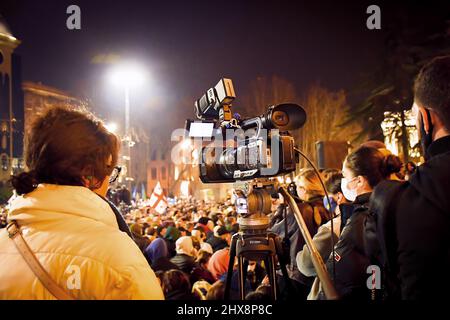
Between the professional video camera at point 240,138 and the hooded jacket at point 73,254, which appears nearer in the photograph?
the hooded jacket at point 73,254

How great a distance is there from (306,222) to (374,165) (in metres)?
1.27

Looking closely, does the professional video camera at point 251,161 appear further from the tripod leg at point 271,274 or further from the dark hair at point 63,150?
the dark hair at point 63,150

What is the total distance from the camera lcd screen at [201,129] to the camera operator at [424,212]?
148 cm

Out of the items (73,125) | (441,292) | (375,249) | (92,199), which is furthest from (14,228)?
(441,292)

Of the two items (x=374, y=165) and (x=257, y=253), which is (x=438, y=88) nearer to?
(x=374, y=165)

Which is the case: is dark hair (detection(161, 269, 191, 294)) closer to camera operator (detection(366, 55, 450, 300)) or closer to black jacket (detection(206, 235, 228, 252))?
camera operator (detection(366, 55, 450, 300))

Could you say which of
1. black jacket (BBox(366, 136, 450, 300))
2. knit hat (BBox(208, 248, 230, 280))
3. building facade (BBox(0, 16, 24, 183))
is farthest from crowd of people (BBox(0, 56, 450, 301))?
building facade (BBox(0, 16, 24, 183))

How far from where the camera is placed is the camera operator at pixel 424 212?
1.43 m

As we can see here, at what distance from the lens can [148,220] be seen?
11031 millimetres

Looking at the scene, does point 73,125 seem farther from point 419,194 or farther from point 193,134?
point 419,194

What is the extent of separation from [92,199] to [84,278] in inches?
12.3

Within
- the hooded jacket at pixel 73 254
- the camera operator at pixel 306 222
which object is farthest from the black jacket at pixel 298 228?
the hooded jacket at pixel 73 254

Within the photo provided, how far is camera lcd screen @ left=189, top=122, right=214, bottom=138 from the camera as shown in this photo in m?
2.91
